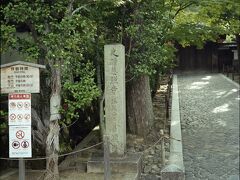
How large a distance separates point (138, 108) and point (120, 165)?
292cm

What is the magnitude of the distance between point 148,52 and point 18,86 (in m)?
4.44

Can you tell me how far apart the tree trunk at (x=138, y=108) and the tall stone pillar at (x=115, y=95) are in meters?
2.40

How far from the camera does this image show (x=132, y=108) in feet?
37.1

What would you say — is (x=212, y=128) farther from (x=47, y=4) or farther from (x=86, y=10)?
(x=47, y=4)

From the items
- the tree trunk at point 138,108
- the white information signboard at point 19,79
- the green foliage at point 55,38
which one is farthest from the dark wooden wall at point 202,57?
the white information signboard at point 19,79

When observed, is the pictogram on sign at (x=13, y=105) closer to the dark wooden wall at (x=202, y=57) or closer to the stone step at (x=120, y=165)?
the stone step at (x=120, y=165)

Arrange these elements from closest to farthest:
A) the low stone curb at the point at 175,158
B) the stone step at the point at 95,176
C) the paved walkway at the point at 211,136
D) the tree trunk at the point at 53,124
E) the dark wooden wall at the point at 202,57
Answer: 1. the tree trunk at the point at 53,124
2. the low stone curb at the point at 175,158
3. the stone step at the point at 95,176
4. the paved walkway at the point at 211,136
5. the dark wooden wall at the point at 202,57

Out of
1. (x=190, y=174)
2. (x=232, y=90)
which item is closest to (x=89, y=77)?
(x=190, y=174)

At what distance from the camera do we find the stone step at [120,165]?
856 centimetres

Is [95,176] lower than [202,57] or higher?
lower

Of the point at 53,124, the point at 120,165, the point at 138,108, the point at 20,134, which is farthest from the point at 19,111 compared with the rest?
the point at 138,108

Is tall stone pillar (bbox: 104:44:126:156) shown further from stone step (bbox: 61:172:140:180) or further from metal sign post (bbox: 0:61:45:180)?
metal sign post (bbox: 0:61:45:180)

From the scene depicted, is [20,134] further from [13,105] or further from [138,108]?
[138,108]

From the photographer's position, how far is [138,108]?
11266 mm
